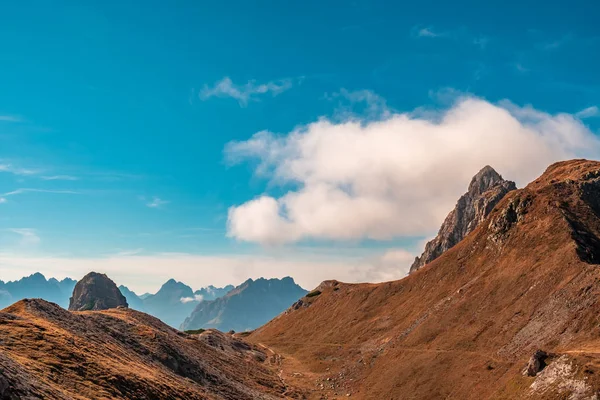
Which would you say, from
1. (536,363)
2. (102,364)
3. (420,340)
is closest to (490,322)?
(420,340)

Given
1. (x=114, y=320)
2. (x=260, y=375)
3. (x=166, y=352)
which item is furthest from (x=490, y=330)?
(x=114, y=320)

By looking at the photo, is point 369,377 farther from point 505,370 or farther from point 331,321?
point 331,321

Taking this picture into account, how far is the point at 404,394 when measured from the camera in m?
91.5

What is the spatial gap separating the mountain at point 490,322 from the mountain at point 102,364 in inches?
1154

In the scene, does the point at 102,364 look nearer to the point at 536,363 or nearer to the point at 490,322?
the point at 536,363

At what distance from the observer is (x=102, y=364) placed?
55750 millimetres

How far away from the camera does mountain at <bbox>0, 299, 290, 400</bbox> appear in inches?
1777

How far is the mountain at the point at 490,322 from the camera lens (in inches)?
3041

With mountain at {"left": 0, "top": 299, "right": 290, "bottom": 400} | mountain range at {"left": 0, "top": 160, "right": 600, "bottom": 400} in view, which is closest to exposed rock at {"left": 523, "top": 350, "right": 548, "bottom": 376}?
mountain range at {"left": 0, "top": 160, "right": 600, "bottom": 400}

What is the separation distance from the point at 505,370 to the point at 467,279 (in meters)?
64.1

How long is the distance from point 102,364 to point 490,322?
88.7 meters

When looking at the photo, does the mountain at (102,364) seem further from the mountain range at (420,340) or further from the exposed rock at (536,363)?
the exposed rock at (536,363)

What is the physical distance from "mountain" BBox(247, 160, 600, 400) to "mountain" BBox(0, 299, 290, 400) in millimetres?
29305

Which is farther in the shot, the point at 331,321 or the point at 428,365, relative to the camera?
the point at 331,321
